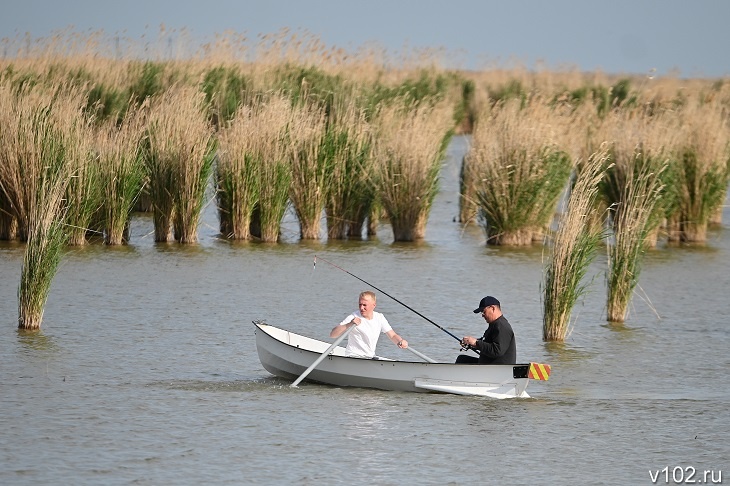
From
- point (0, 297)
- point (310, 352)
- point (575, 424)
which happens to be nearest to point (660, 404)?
point (575, 424)

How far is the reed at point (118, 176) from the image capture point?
867 inches

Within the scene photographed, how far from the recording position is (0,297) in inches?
702

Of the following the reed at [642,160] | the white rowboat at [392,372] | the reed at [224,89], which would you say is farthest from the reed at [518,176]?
the white rowboat at [392,372]

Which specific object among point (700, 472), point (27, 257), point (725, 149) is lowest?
point (700, 472)

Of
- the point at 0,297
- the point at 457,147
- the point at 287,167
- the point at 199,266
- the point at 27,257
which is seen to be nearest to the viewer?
the point at 27,257

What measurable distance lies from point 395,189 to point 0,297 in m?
8.07

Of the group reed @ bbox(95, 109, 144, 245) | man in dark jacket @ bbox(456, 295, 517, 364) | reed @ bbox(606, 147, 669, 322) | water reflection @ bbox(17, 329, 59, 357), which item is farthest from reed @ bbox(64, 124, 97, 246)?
man in dark jacket @ bbox(456, 295, 517, 364)

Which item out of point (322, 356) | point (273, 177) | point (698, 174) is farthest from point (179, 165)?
point (322, 356)

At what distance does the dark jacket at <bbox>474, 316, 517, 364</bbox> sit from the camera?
12.7 meters

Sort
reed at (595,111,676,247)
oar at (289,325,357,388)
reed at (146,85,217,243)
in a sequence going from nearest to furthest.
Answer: oar at (289,325,357,388), reed at (146,85,217,243), reed at (595,111,676,247)

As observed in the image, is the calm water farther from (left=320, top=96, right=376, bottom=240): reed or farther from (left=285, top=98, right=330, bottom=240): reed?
(left=320, top=96, right=376, bottom=240): reed

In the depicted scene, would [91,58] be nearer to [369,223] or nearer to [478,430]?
[369,223]

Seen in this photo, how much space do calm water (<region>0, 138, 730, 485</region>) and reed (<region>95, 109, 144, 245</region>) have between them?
75 cm

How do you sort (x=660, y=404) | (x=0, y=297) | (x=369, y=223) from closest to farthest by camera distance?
(x=660, y=404), (x=0, y=297), (x=369, y=223)
